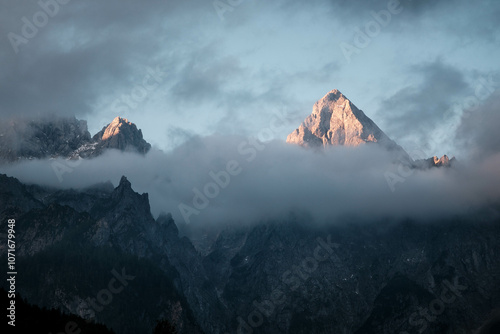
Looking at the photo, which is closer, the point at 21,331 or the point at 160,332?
the point at 160,332

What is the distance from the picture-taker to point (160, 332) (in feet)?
570

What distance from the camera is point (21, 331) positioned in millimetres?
196250

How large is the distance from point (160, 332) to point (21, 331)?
5626cm
